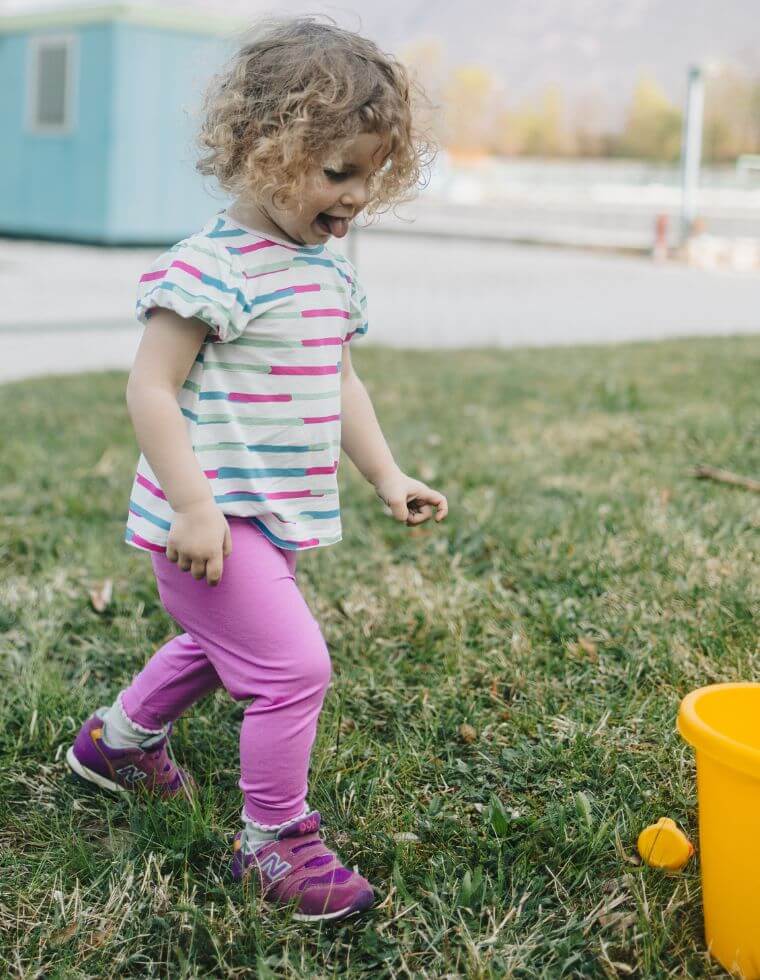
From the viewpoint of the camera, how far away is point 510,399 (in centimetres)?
585

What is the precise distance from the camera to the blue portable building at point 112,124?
15.8 metres

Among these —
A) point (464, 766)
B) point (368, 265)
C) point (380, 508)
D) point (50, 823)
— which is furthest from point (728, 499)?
point (368, 265)

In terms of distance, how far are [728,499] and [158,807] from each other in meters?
2.28

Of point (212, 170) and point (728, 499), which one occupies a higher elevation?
point (212, 170)

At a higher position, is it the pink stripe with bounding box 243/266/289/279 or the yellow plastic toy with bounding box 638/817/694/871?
the pink stripe with bounding box 243/266/289/279

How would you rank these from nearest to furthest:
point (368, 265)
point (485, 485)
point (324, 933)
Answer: point (324, 933) → point (485, 485) → point (368, 265)

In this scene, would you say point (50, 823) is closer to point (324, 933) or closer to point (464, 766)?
point (324, 933)

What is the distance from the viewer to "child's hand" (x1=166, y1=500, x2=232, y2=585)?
1.75 metres

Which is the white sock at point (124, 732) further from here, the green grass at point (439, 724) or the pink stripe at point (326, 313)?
the pink stripe at point (326, 313)

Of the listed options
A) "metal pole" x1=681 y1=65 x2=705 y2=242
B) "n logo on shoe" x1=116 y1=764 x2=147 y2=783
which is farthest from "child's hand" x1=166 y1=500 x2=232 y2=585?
"metal pole" x1=681 y1=65 x2=705 y2=242

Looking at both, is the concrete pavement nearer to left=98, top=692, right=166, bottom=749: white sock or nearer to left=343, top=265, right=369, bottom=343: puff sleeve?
left=98, top=692, right=166, bottom=749: white sock

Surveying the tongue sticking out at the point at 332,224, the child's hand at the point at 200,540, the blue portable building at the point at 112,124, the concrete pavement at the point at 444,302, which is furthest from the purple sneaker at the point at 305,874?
the blue portable building at the point at 112,124

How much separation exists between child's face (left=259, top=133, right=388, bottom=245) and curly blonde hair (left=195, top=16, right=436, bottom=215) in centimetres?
1

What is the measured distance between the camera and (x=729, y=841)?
1.63 metres
